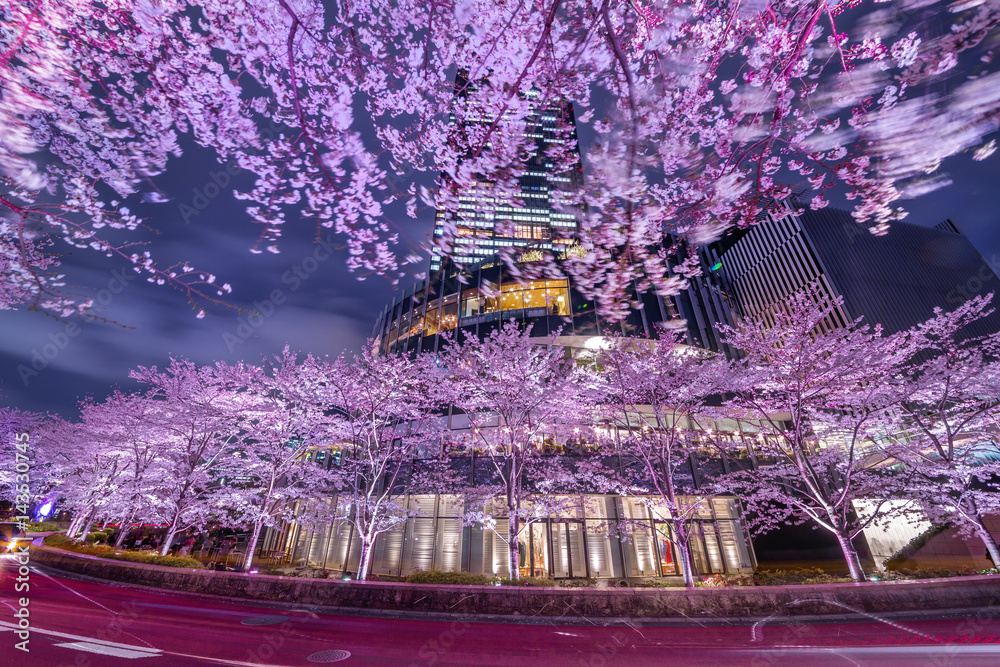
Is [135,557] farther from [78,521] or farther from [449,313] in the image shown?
[449,313]

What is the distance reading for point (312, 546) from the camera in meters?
24.9

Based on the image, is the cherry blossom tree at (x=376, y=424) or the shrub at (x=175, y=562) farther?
the cherry blossom tree at (x=376, y=424)

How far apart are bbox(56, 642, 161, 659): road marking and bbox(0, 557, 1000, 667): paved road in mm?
16

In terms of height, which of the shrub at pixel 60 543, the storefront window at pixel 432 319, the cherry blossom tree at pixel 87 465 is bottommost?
the shrub at pixel 60 543

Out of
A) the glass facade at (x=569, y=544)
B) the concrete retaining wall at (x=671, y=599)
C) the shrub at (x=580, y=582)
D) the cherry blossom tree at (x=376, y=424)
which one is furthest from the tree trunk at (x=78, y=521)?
the shrub at (x=580, y=582)

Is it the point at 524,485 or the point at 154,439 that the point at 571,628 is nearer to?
the point at 524,485

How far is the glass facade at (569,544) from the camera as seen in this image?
19.9 metres

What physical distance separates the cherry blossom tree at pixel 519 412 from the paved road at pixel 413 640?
5769 millimetres

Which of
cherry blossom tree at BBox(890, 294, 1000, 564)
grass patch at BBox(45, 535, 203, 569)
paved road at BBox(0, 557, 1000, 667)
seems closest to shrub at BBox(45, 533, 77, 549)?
grass patch at BBox(45, 535, 203, 569)

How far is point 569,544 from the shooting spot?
2009 centimetres

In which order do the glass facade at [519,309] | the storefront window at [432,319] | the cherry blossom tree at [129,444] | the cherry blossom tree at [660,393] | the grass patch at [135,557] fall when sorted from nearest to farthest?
the grass patch at [135,557], the cherry blossom tree at [660,393], the cherry blossom tree at [129,444], the glass facade at [519,309], the storefront window at [432,319]

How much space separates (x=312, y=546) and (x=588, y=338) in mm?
23141

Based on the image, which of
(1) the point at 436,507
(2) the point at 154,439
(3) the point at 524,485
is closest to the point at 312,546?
(1) the point at 436,507

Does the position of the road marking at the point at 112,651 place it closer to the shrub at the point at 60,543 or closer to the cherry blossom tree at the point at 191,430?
the cherry blossom tree at the point at 191,430
